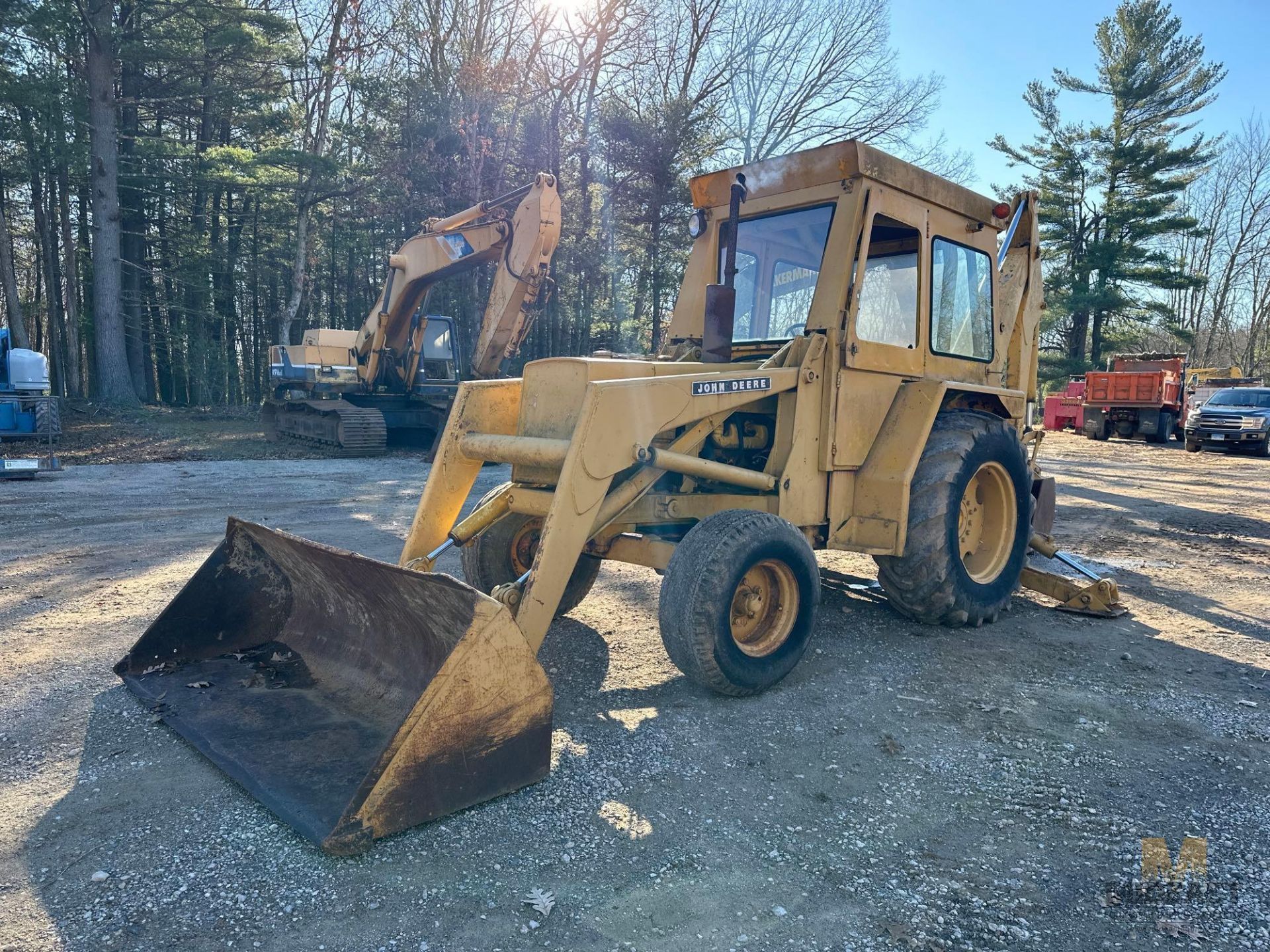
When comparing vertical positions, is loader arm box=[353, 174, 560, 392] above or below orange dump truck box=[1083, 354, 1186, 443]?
above

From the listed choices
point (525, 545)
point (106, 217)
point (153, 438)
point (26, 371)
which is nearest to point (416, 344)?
point (153, 438)

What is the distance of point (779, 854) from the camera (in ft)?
9.16

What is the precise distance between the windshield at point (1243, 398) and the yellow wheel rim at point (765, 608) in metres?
22.2

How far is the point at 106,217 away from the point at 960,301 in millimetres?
21648

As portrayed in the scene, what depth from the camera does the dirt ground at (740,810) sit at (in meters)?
2.41

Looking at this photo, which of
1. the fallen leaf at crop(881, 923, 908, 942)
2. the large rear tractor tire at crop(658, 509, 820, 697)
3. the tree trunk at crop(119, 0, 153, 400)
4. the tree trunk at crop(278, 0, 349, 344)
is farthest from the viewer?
the tree trunk at crop(278, 0, 349, 344)

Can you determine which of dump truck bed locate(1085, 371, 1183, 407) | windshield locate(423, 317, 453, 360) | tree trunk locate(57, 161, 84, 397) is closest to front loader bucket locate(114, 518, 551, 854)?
windshield locate(423, 317, 453, 360)

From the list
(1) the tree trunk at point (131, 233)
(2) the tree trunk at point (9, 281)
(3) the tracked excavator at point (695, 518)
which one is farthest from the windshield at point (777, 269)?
(1) the tree trunk at point (131, 233)

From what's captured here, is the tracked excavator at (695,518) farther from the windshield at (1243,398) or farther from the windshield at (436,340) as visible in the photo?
the windshield at (1243,398)

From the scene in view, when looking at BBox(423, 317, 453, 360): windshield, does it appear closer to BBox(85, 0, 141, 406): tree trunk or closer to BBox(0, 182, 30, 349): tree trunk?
BBox(85, 0, 141, 406): tree trunk

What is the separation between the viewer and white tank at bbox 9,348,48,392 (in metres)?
13.1

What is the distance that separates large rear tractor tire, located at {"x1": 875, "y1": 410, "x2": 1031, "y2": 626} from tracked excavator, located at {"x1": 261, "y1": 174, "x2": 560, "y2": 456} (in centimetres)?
845

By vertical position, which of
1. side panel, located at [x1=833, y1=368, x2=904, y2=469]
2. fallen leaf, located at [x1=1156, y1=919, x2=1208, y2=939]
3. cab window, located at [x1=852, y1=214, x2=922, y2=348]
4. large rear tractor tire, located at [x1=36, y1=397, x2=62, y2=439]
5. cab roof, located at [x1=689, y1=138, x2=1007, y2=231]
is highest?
cab roof, located at [x1=689, y1=138, x2=1007, y2=231]

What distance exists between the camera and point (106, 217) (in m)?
20.2
